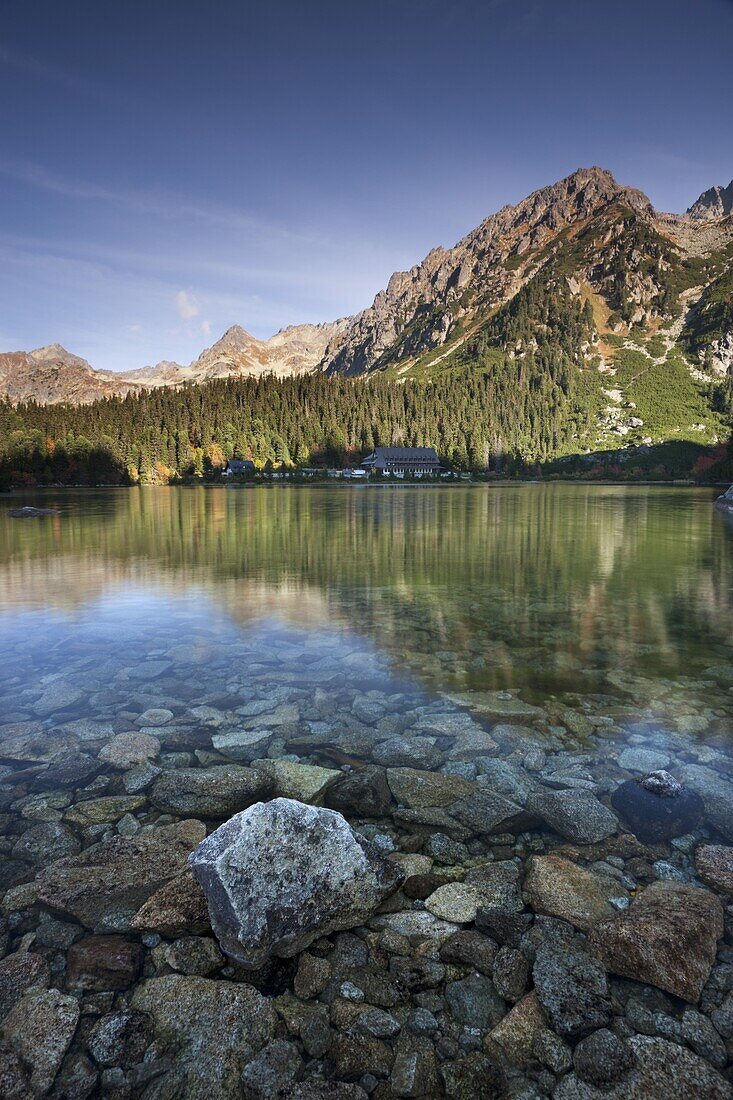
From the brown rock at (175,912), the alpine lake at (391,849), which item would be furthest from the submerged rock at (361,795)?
the brown rock at (175,912)

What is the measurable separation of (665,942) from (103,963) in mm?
5088

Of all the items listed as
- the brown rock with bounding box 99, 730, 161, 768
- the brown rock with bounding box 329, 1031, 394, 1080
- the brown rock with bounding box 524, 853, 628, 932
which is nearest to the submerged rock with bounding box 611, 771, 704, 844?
the brown rock with bounding box 524, 853, 628, 932

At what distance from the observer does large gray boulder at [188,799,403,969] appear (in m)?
4.91

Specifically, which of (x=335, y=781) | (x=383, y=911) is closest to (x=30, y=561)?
(x=335, y=781)

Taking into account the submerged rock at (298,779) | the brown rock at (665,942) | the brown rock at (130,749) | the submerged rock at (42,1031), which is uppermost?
the brown rock at (665,942)

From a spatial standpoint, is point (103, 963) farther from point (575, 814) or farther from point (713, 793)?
point (713, 793)

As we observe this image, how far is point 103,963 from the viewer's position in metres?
4.90

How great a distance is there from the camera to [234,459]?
572ft

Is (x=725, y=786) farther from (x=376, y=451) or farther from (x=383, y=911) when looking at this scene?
(x=376, y=451)

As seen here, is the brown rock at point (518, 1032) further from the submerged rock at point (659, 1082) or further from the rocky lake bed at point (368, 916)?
the submerged rock at point (659, 1082)

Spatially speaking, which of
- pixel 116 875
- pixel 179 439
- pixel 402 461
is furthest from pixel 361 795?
pixel 179 439

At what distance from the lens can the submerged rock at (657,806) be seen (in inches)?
265

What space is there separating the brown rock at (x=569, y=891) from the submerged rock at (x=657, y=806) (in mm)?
1210

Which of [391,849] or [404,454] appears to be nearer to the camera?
[391,849]
